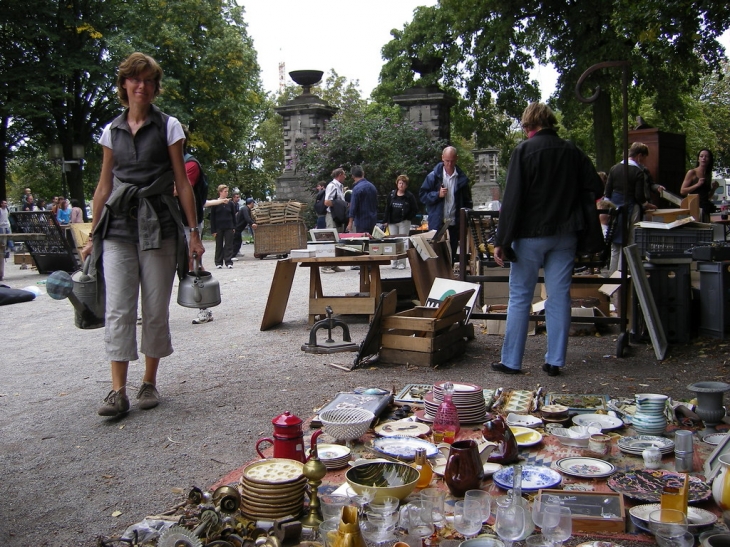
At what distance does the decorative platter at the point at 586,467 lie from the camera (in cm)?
348

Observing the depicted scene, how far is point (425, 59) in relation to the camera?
2614cm

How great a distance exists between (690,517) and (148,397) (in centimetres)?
353

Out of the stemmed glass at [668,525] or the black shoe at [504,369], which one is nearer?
the stemmed glass at [668,525]

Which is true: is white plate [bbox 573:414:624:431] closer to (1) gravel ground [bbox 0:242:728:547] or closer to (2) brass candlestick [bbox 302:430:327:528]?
(1) gravel ground [bbox 0:242:728:547]

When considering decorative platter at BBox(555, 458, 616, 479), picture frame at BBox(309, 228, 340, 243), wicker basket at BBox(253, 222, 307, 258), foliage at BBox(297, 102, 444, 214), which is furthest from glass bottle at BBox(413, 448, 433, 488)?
foliage at BBox(297, 102, 444, 214)

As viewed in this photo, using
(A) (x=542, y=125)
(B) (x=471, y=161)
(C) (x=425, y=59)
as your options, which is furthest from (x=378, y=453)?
(B) (x=471, y=161)

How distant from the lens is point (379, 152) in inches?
862

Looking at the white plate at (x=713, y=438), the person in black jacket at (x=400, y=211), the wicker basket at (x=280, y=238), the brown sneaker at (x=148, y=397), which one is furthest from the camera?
the wicker basket at (x=280, y=238)

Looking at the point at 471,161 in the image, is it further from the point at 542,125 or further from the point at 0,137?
the point at 542,125

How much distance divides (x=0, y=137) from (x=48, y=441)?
99.7 feet

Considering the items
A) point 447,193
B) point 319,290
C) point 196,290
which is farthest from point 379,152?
point 196,290

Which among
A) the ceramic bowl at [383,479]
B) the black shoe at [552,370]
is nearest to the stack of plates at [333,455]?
the ceramic bowl at [383,479]

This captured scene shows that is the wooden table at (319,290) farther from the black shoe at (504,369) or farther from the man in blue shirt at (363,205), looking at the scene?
the man in blue shirt at (363,205)

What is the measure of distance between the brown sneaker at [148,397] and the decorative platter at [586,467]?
2818 millimetres
